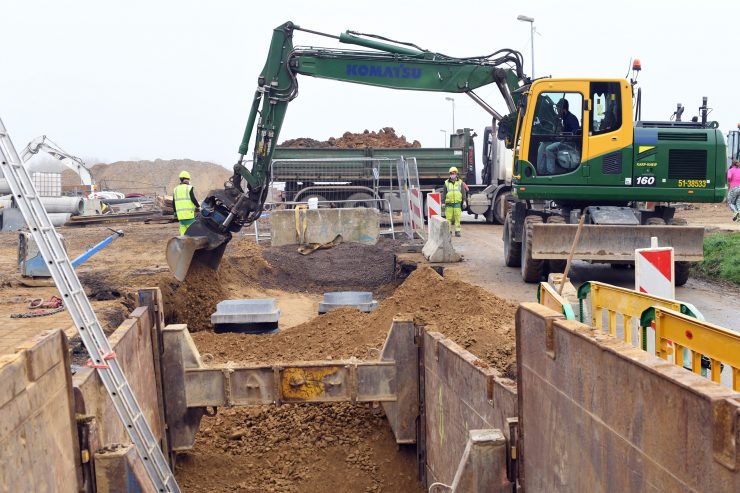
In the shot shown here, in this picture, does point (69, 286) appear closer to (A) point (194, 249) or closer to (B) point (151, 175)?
(A) point (194, 249)

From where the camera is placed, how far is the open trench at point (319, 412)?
6469mm

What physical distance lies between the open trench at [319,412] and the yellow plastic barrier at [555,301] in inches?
31.8

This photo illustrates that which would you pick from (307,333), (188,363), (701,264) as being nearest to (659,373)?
(188,363)

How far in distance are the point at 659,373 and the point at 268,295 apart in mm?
11152

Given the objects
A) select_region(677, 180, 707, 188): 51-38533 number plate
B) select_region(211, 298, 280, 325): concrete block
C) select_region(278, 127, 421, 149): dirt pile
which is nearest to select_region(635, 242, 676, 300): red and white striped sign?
select_region(211, 298, 280, 325): concrete block

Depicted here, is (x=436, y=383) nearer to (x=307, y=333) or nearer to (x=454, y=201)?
(x=307, y=333)

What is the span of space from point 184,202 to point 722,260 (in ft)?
30.4

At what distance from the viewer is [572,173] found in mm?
11375

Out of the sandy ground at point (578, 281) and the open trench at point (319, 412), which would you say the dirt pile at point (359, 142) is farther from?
the open trench at point (319, 412)

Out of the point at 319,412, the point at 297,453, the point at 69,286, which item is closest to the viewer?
the point at 69,286

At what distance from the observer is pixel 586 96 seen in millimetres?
11102

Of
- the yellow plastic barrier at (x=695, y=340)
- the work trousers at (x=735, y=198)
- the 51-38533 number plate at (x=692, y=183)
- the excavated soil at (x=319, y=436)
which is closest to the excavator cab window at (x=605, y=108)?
the 51-38533 number plate at (x=692, y=183)

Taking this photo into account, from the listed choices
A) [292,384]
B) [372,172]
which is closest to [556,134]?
[292,384]

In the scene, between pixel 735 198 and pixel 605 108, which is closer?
pixel 605 108
